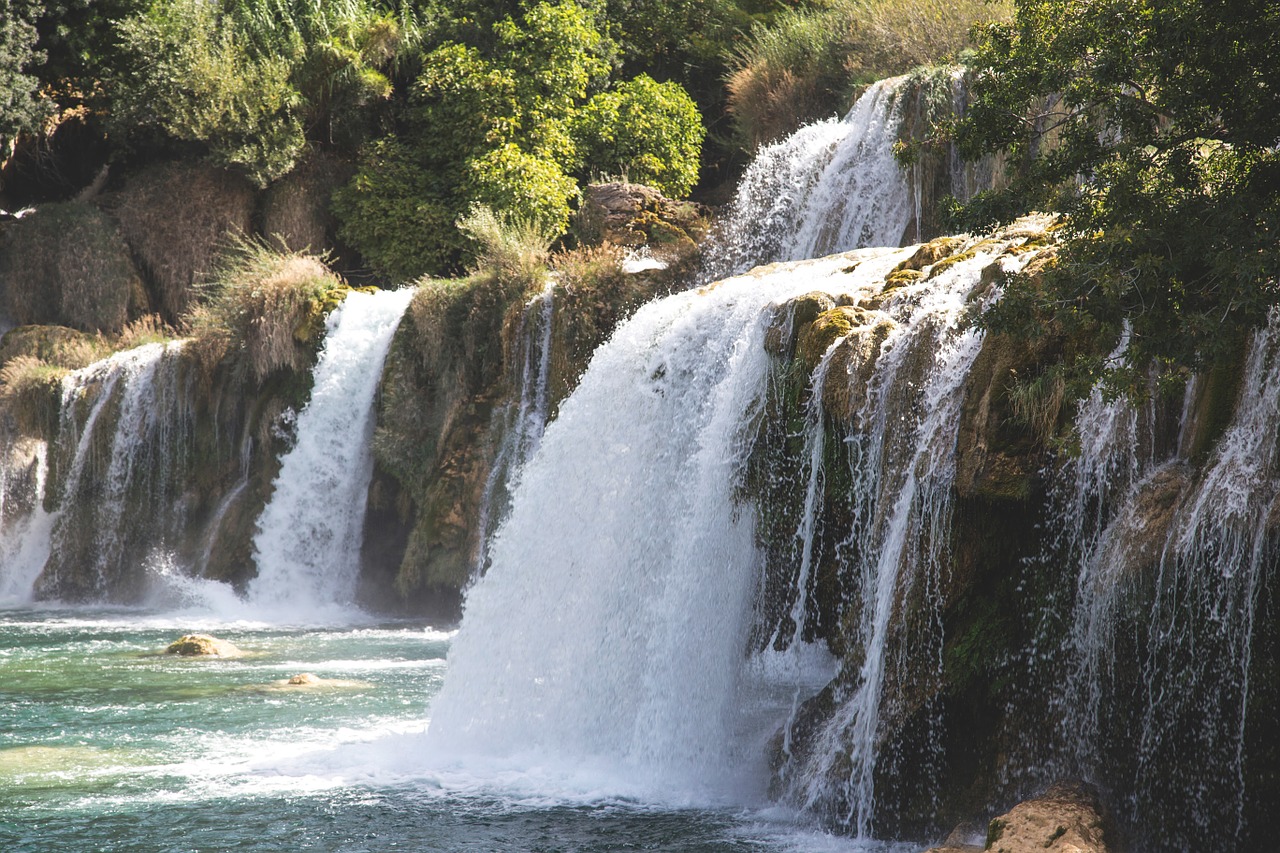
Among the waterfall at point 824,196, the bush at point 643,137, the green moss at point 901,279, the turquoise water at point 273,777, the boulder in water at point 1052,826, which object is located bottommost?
the turquoise water at point 273,777

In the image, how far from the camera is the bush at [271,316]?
2044 cm

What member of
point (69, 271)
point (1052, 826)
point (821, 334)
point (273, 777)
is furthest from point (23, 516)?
point (1052, 826)

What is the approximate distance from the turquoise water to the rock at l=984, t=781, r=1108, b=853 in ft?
4.30

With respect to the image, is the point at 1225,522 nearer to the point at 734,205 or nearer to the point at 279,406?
the point at 734,205

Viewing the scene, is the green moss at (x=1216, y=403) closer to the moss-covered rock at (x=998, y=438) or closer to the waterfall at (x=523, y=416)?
the moss-covered rock at (x=998, y=438)

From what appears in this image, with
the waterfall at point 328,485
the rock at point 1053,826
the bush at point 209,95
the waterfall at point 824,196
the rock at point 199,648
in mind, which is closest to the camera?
the rock at point 1053,826

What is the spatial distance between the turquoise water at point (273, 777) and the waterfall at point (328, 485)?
15.5 ft

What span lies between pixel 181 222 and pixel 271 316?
7700 mm

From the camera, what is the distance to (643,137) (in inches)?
979

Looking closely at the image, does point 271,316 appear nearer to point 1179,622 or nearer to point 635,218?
point 635,218

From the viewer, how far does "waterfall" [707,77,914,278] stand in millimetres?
16812

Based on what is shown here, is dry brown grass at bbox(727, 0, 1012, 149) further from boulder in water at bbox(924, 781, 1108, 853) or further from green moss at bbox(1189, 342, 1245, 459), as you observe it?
boulder in water at bbox(924, 781, 1108, 853)

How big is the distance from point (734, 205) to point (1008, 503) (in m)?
11.1

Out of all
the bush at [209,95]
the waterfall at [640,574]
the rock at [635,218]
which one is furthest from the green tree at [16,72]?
the waterfall at [640,574]
